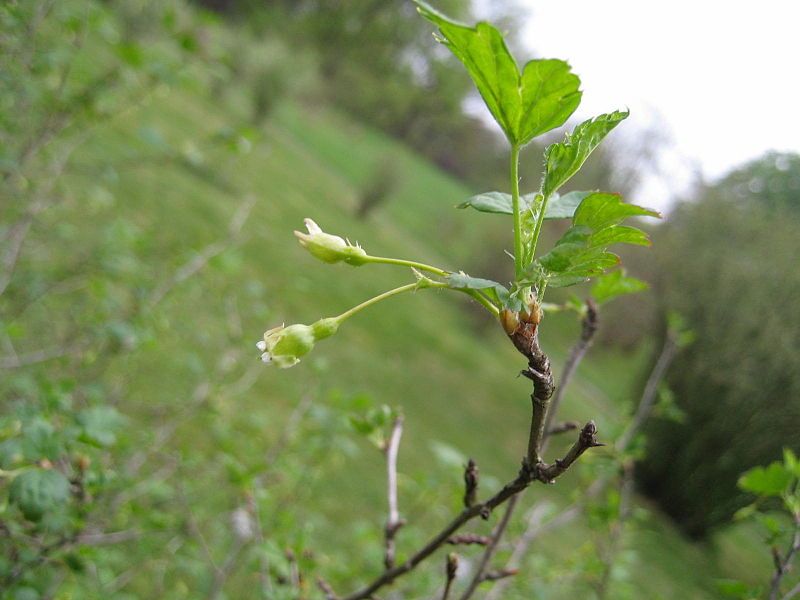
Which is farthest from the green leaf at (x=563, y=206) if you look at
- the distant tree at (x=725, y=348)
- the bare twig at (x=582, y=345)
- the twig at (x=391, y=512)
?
the distant tree at (x=725, y=348)

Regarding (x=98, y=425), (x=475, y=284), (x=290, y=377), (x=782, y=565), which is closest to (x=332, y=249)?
(x=475, y=284)

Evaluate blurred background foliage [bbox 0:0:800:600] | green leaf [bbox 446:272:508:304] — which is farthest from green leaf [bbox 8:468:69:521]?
green leaf [bbox 446:272:508:304]

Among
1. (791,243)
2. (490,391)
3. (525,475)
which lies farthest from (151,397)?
(791,243)

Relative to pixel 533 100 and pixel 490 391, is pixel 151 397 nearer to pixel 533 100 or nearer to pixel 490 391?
pixel 533 100

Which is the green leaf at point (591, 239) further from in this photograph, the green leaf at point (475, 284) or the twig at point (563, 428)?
the twig at point (563, 428)

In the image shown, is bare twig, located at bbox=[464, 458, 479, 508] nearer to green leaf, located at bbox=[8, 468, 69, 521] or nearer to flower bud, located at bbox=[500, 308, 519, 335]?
flower bud, located at bbox=[500, 308, 519, 335]
